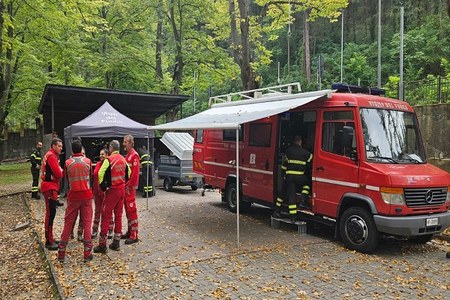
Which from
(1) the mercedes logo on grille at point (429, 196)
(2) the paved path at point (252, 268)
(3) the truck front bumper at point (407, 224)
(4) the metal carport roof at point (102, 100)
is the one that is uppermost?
(4) the metal carport roof at point (102, 100)

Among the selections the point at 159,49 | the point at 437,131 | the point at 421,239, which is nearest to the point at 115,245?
A: the point at 421,239

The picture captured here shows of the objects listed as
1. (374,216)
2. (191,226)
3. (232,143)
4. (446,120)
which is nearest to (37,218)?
(191,226)

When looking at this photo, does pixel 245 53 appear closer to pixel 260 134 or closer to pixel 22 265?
pixel 260 134

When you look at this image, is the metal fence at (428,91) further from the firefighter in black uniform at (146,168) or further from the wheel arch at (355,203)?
the firefighter in black uniform at (146,168)

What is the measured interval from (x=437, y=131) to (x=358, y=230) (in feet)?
23.4

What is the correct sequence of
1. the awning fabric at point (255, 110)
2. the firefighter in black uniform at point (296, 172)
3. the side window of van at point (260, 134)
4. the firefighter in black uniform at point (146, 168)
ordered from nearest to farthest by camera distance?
the awning fabric at point (255, 110) → the firefighter in black uniform at point (296, 172) → the side window of van at point (260, 134) → the firefighter in black uniform at point (146, 168)

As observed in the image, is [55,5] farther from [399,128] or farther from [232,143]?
[399,128]

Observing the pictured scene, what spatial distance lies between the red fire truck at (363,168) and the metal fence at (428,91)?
18.3 ft

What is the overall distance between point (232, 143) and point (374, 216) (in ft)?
16.5

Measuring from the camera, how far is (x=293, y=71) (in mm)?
49750

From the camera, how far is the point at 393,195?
23.1 feet

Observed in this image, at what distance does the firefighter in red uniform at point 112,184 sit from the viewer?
7133 millimetres

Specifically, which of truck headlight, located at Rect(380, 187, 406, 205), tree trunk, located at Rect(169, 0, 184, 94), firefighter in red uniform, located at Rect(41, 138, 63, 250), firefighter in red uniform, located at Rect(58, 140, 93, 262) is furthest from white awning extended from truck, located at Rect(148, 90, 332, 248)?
tree trunk, located at Rect(169, 0, 184, 94)

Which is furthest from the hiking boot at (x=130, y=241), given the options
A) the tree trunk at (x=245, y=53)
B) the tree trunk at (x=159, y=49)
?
the tree trunk at (x=159, y=49)
